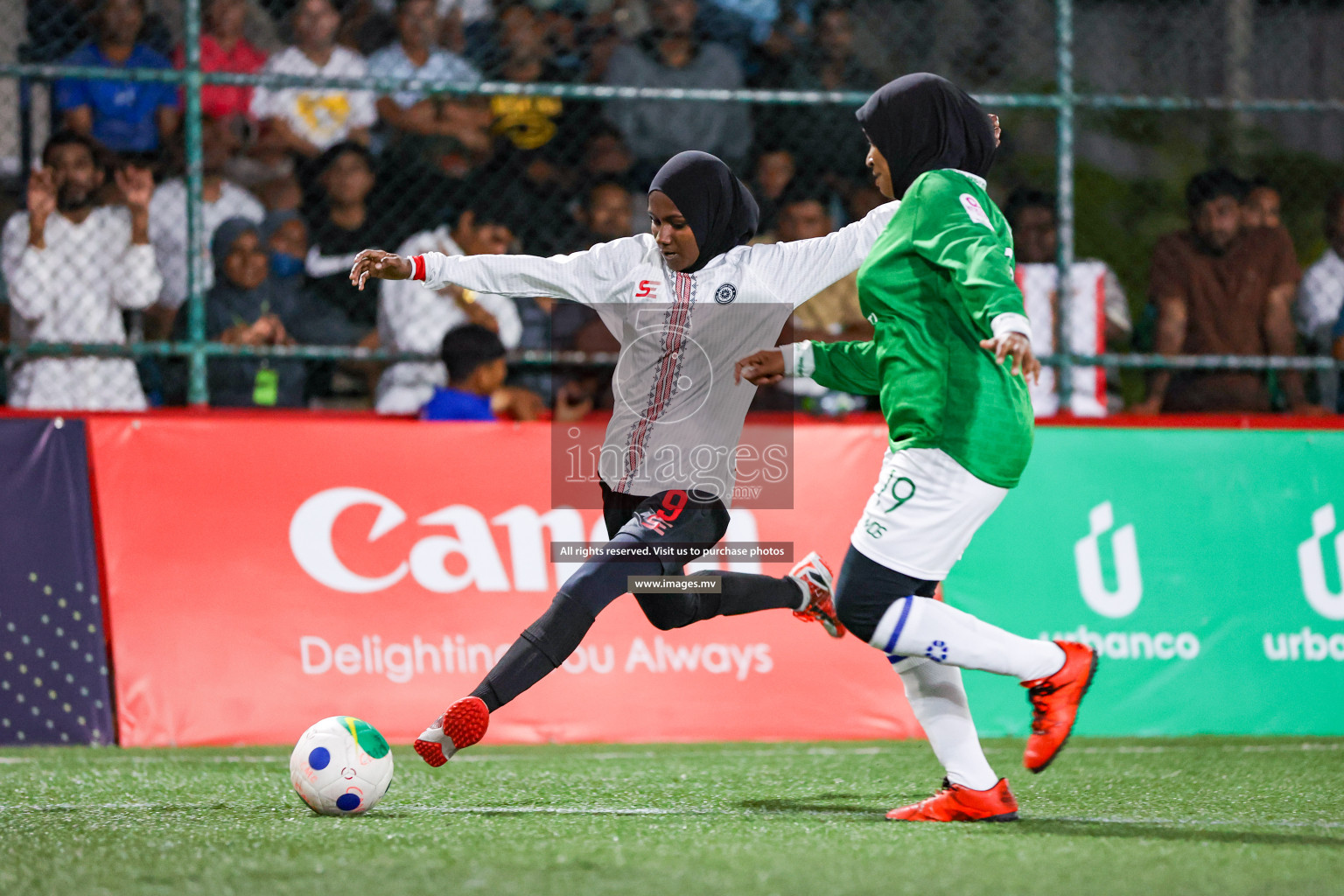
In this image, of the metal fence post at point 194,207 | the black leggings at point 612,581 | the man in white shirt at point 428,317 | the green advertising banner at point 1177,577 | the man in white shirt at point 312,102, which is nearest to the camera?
the black leggings at point 612,581

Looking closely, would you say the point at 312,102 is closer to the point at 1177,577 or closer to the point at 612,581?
the point at 612,581

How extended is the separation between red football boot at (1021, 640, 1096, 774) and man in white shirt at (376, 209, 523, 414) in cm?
401

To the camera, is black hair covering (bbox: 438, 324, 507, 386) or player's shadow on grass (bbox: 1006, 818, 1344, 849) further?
black hair covering (bbox: 438, 324, 507, 386)

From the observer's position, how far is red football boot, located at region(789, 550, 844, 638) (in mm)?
5133

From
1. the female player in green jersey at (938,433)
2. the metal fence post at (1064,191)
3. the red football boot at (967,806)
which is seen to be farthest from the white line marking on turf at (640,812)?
the metal fence post at (1064,191)

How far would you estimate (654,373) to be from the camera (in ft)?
15.7

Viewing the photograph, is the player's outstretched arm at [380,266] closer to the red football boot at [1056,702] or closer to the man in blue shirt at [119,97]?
the red football boot at [1056,702]

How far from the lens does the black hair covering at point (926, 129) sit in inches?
157

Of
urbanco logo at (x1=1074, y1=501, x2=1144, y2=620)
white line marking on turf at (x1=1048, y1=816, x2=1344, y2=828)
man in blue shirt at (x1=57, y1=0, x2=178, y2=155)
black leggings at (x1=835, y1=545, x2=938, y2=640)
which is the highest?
man in blue shirt at (x1=57, y1=0, x2=178, y2=155)

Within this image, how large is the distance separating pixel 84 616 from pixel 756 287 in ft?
10.5

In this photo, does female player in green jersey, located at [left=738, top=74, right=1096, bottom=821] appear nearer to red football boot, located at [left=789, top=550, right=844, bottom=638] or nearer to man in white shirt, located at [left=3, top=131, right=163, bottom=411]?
red football boot, located at [left=789, top=550, right=844, bottom=638]

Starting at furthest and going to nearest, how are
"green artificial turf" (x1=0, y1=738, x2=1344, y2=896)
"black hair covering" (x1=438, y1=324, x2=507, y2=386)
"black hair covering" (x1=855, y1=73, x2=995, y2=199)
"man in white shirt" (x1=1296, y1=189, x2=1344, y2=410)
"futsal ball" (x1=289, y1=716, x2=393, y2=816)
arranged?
"man in white shirt" (x1=1296, y1=189, x2=1344, y2=410)
"black hair covering" (x1=438, y1=324, x2=507, y2=386)
"futsal ball" (x1=289, y1=716, x2=393, y2=816)
"black hair covering" (x1=855, y1=73, x2=995, y2=199)
"green artificial turf" (x1=0, y1=738, x2=1344, y2=896)

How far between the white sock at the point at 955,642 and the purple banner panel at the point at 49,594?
3641 mm

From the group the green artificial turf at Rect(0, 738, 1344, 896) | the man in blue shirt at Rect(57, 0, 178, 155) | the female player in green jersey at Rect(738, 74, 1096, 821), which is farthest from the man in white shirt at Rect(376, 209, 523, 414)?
the female player in green jersey at Rect(738, 74, 1096, 821)
